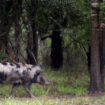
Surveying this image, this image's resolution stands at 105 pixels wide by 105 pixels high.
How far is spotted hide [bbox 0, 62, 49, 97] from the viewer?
699 cm

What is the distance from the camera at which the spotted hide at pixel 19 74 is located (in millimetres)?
6988

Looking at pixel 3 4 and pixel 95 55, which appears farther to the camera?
pixel 3 4

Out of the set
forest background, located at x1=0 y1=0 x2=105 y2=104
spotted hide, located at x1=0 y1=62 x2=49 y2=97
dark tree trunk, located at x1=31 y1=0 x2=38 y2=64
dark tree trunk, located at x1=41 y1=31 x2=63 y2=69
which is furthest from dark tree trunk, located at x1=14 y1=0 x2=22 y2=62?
dark tree trunk, located at x1=41 y1=31 x2=63 y2=69

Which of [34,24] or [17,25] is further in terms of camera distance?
[34,24]

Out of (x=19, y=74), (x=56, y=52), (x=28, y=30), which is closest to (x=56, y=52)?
(x=56, y=52)

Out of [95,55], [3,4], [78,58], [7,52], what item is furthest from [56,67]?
[95,55]

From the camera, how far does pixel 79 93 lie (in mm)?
7820

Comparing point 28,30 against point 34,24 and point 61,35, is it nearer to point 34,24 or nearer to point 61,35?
point 34,24

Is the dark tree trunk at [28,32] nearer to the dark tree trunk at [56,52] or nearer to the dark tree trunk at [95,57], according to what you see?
the dark tree trunk at [95,57]

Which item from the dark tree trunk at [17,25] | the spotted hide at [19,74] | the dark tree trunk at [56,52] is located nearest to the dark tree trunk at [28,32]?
→ the dark tree trunk at [17,25]

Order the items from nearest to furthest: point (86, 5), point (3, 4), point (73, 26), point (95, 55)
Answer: point (95, 55)
point (86, 5)
point (3, 4)
point (73, 26)

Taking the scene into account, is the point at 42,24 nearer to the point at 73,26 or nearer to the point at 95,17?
the point at 73,26

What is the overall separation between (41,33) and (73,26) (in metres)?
2.94

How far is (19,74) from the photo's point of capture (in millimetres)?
7262
